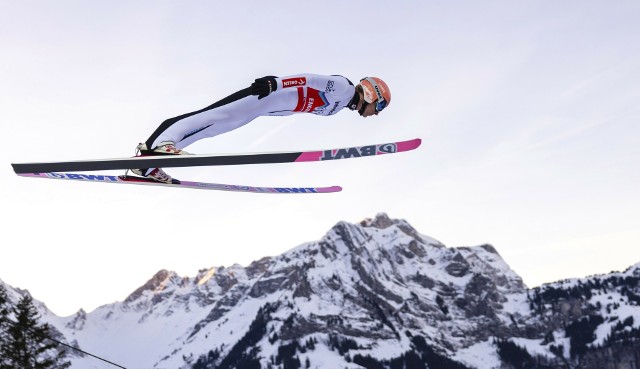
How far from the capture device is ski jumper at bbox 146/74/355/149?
23.1ft

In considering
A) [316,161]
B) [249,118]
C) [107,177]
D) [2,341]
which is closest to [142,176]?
[107,177]

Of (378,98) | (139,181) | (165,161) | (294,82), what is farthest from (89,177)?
(378,98)

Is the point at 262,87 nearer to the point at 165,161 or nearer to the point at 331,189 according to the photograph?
the point at 165,161

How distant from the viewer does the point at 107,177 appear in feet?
25.8

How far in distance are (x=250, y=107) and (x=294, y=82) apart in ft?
1.99

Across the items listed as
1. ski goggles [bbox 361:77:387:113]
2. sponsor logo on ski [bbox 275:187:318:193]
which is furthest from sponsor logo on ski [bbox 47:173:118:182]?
ski goggles [bbox 361:77:387:113]

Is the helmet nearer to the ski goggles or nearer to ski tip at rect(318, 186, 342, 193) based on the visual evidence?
the ski goggles

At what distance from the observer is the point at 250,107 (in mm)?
7266

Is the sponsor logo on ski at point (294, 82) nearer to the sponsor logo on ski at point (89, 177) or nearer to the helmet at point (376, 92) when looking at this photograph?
the helmet at point (376, 92)

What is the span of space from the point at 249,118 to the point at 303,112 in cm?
79

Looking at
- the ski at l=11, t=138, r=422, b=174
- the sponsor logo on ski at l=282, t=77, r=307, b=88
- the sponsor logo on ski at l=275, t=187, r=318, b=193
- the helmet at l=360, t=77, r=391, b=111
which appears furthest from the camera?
the sponsor logo on ski at l=275, t=187, r=318, b=193

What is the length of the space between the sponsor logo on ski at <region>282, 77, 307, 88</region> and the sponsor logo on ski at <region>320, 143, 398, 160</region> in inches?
38.0

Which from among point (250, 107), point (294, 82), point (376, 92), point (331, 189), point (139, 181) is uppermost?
point (376, 92)

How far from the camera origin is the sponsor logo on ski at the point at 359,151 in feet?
23.2
